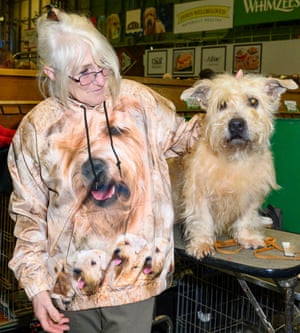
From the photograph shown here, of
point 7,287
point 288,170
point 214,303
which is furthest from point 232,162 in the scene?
point 7,287

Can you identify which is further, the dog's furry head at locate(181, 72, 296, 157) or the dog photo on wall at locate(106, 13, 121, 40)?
the dog photo on wall at locate(106, 13, 121, 40)

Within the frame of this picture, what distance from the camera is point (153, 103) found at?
1.66 m

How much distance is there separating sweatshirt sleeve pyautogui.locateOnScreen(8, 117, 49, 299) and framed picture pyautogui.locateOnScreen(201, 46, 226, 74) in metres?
6.71

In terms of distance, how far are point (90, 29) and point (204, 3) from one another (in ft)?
21.9

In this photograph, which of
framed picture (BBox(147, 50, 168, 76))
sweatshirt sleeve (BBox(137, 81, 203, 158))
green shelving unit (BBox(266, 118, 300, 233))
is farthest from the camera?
framed picture (BBox(147, 50, 168, 76))

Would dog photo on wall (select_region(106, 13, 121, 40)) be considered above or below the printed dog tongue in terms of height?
above

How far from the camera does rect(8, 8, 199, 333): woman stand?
1.49 metres

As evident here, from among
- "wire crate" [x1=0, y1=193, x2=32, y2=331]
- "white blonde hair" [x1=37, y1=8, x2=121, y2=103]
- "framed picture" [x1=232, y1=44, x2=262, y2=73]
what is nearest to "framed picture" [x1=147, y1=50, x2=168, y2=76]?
"framed picture" [x1=232, y1=44, x2=262, y2=73]

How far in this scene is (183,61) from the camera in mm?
8844

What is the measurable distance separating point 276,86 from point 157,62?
23.7 feet

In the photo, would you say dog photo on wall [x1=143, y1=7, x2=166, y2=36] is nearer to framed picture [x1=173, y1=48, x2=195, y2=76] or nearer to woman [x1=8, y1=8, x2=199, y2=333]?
framed picture [x1=173, y1=48, x2=195, y2=76]

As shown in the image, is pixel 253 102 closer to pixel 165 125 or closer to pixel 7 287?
pixel 165 125

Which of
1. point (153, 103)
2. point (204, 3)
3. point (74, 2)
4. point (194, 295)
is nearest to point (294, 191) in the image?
point (194, 295)

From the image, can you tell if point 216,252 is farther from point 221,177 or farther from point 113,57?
point 113,57
